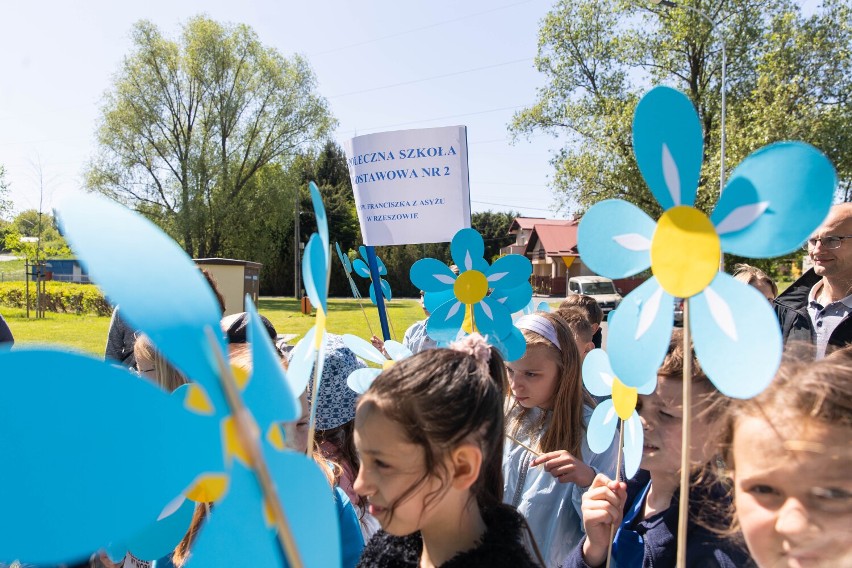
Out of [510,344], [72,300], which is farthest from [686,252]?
[72,300]

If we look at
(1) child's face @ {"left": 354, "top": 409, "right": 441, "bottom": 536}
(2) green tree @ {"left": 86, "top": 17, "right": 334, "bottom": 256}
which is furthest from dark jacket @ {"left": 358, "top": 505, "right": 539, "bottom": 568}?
(2) green tree @ {"left": 86, "top": 17, "right": 334, "bottom": 256}

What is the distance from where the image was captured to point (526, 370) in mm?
1916

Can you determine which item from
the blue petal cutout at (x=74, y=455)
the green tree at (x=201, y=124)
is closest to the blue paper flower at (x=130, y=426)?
the blue petal cutout at (x=74, y=455)

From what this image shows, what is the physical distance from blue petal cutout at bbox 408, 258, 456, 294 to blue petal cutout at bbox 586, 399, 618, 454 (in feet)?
2.82

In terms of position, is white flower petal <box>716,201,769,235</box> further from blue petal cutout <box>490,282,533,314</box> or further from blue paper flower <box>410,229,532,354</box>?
blue petal cutout <box>490,282,533,314</box>

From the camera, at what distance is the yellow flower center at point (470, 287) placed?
6.14 ft

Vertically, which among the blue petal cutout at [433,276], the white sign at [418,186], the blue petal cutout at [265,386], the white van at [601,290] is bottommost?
the white van at [601,290]

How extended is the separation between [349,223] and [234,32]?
11.6 meters

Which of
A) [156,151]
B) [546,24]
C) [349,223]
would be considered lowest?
[349,223]

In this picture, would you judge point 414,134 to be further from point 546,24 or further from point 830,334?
point 546,24

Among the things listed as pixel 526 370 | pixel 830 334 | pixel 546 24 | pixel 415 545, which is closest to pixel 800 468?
pixel 415 545

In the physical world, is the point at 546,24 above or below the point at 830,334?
above

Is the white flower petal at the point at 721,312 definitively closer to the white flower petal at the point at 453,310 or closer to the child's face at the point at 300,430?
the child's face at the point at 300,430

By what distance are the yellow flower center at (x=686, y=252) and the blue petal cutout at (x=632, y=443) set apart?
0.50 m
